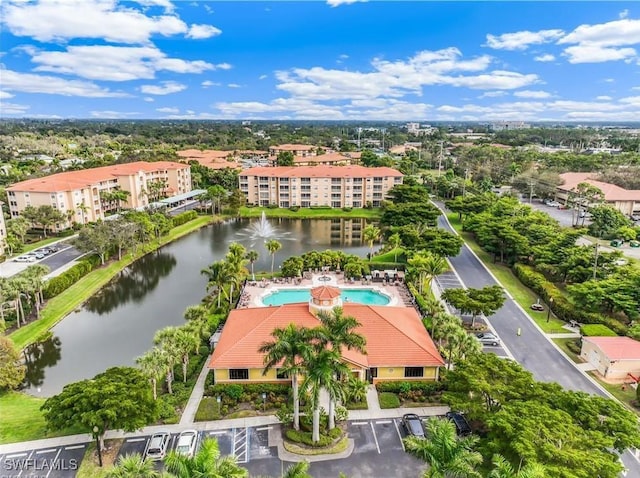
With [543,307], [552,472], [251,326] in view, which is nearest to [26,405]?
[251,326]

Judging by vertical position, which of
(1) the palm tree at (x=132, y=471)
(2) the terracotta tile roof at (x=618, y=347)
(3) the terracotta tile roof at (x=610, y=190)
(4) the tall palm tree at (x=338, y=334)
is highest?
(3) the terracotta tile roof at (x=610, y=190)

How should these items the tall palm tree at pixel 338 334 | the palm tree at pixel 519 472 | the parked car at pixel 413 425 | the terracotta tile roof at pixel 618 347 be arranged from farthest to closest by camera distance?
the terracotta tile roof at pixel 618 347
the parked car at pixel 413 425
the tall palm tree at pixel 338 334
the palm tree at pixel 519 472

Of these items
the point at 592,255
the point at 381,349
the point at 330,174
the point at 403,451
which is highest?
the point at 330,174

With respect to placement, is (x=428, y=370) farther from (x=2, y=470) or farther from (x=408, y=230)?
(x=408, y=230)

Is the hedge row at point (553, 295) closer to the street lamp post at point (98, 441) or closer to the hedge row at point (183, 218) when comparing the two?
the street lamp post at point (98, 441)

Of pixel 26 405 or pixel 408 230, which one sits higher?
pixel 408 230

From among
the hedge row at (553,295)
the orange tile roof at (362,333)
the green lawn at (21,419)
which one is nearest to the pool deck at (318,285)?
the orange tile roof at (362,333)
